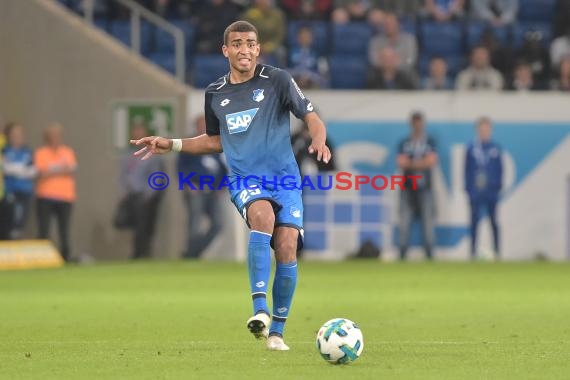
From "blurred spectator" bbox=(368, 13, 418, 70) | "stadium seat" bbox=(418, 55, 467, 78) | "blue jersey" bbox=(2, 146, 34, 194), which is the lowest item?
"blue jersey" bbox=(2, 146, 34, 194)

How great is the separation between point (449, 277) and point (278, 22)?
6.49 m

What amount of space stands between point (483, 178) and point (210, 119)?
12.8m

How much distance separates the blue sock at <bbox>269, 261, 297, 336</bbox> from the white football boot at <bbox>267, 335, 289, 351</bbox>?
1.5 inches

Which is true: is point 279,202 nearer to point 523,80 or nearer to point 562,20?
point 523,80

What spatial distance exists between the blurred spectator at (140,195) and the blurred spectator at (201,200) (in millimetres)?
708

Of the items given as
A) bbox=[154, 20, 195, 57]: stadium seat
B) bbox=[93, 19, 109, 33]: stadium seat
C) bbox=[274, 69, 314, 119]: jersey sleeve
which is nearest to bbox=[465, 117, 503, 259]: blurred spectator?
bbox=[154, 20, 195, 57]: stadium seat

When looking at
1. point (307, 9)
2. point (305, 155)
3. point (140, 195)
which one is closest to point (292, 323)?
point (305, 155)

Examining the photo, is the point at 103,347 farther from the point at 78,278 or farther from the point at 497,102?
the point at 497,102

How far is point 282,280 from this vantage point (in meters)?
8.89

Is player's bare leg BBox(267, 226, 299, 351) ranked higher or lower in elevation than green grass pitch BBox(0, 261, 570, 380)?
higher

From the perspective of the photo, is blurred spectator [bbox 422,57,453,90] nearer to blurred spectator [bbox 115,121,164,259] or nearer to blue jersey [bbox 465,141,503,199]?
blue jersey [bbox 465,141,503,199]

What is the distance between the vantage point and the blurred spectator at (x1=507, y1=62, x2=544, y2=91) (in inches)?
874

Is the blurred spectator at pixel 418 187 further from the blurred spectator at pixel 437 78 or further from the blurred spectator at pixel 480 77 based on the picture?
the blurred spectator at pixel 480 77

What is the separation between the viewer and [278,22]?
72.8 feet
